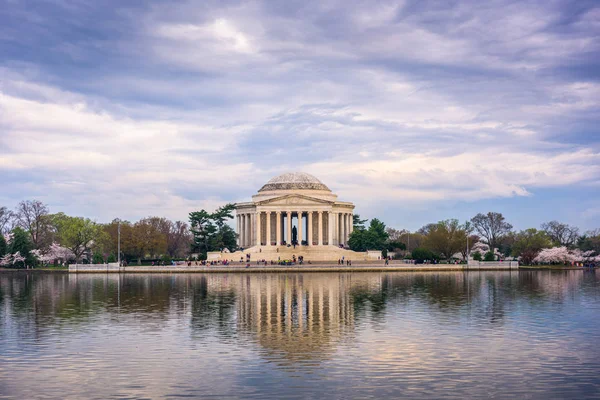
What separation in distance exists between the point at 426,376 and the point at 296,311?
17.3 meters

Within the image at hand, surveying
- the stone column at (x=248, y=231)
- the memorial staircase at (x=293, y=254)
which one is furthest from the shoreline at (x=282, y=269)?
the stone column at (x=248, y=231)

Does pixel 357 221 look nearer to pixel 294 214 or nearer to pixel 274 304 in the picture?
pixel 294 214

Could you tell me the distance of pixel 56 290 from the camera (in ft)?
182

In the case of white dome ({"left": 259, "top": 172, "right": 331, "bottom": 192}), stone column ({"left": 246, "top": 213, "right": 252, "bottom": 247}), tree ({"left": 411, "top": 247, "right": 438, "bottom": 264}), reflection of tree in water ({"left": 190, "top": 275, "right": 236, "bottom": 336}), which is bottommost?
reflection of tree in water ({"left": 190, "top": 275, "right": 236, "bottom": 336})

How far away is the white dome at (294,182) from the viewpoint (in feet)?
443

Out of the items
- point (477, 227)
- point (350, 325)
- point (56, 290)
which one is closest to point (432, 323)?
point (350, 325)

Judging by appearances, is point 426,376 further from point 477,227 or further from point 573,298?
point 477,227

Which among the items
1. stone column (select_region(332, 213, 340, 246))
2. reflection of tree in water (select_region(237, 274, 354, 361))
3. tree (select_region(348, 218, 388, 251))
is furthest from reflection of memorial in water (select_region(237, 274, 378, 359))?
stone column (select_region(332, 213, 340, 246))

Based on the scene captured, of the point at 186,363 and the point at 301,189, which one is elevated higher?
the point at 301,189

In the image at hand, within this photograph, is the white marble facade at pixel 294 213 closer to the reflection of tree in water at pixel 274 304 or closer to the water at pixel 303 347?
the reflection of tree in water at pixel 274 304

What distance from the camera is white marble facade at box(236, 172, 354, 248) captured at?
12681cm

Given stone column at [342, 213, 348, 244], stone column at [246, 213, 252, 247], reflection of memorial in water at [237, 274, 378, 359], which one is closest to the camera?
reflection of memorial in water at [237, 274, 378, 359]

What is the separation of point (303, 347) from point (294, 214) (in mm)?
108643

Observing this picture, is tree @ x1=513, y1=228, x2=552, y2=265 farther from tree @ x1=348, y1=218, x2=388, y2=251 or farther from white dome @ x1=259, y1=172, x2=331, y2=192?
white dome @ x1=259, y1=172, x2=331, y2=192
